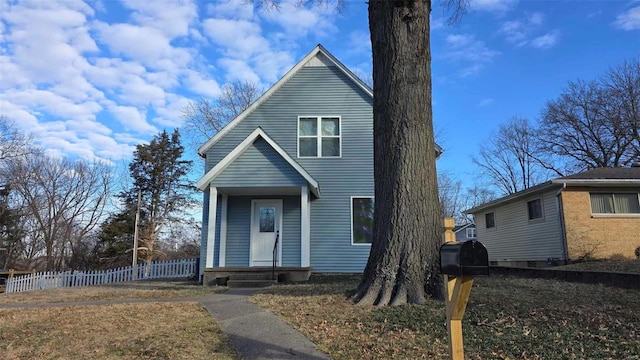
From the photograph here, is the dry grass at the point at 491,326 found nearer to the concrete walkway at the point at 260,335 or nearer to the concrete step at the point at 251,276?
the concrete walkway at the point at 260,335

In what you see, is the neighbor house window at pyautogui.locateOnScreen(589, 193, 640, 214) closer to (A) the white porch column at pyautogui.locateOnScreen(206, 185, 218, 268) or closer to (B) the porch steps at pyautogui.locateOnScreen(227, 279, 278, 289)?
(B) the porch steps at pyautogui.locateOnScreen(227, 279, 278, 289)

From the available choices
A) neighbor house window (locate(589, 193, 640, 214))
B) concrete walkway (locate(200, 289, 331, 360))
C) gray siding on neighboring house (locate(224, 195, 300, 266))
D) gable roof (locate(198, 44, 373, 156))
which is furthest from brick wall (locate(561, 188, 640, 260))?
concrete walkway (locate(200, 289, 331, 360))

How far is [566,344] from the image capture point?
145 inches

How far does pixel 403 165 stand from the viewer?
5.91m

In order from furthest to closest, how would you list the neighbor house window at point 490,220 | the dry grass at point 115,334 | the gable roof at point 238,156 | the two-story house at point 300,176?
the neighbor house window at point 490,220 < the two-story house at point 300,176 < the gable roof at point 238,156 < the dry grass at point 115,334

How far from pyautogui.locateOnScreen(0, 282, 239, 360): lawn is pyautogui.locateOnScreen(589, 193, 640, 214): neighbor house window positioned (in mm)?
13434

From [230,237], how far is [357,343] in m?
9.36

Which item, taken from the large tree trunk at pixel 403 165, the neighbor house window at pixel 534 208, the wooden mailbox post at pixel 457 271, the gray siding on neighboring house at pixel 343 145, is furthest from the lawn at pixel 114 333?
the neighbor house window at pixel 534 208

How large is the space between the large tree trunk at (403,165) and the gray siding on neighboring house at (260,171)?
219 inches

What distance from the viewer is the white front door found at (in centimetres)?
1264

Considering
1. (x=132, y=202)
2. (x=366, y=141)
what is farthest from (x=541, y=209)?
(x=132, y=202)

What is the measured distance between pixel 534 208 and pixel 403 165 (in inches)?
476

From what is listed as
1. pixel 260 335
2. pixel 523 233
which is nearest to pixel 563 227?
pixel 523 233

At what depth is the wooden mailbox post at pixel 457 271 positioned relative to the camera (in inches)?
96.0
